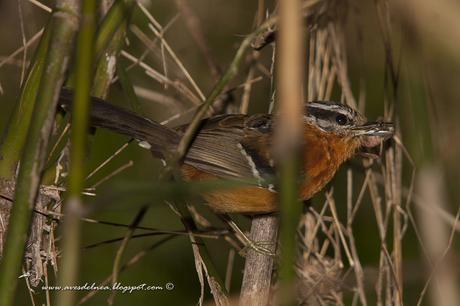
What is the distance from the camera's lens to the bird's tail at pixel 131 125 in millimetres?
3397

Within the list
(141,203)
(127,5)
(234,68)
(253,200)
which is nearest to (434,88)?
(253,200)

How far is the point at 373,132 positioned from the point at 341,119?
37cm

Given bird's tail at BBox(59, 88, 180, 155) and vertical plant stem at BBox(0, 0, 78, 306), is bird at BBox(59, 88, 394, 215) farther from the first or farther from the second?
vertical plant stem at BBox(0, 0, 78, 306)

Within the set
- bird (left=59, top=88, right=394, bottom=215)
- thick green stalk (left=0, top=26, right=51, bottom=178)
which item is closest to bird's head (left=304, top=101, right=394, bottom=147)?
bird (left=59, top=88, right=394, bottom=215)

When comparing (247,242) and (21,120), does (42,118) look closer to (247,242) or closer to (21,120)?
(21,120)

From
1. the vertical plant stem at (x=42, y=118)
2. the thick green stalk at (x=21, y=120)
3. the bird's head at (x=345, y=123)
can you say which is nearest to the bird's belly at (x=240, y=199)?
the bird's head at (x=345, y=123)

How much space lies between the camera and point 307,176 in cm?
410

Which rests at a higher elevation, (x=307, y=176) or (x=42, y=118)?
(x=307, y=176)

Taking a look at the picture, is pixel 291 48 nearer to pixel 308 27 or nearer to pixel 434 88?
pixel 308 27

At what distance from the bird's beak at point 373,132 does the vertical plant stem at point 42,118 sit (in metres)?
2.02

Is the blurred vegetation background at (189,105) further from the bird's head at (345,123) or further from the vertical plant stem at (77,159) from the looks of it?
the vertical plant stem at (77,159)

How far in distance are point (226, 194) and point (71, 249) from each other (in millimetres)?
2396

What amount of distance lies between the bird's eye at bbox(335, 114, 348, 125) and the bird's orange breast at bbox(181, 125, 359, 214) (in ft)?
0.51

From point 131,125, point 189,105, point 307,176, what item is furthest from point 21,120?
point 307,176
